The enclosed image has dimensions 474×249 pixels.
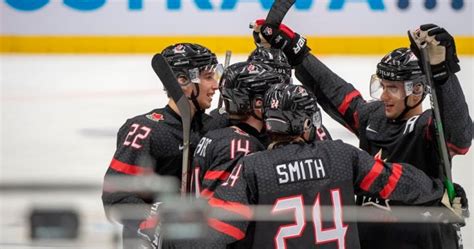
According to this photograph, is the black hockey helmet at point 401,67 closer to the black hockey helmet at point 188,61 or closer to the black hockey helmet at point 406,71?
the black hockey helmet at point 406,71

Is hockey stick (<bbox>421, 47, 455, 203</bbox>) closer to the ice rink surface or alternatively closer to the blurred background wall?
the ice rink surface

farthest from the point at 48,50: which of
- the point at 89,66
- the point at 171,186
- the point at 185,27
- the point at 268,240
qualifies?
the point at 171,186

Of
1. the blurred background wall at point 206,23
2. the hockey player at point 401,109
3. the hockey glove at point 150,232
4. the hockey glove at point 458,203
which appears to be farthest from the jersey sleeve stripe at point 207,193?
the blurred background wall at point 206,23

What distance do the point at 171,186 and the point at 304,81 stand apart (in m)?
1.87

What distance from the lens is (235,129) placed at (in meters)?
2.99

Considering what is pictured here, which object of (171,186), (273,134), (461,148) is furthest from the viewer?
(461,148)

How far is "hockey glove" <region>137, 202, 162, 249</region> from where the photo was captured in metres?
2.52

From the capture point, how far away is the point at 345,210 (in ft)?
8.46

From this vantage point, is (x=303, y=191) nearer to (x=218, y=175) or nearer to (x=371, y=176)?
(x=371, y=176)

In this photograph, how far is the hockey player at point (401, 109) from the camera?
2.99 meters

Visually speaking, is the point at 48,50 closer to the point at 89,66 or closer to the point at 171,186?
the point at 89,66

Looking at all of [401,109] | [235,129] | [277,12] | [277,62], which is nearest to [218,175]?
[235,129]

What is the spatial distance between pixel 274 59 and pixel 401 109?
42 centimetres

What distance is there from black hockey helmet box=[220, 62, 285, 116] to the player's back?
14.3 inches
